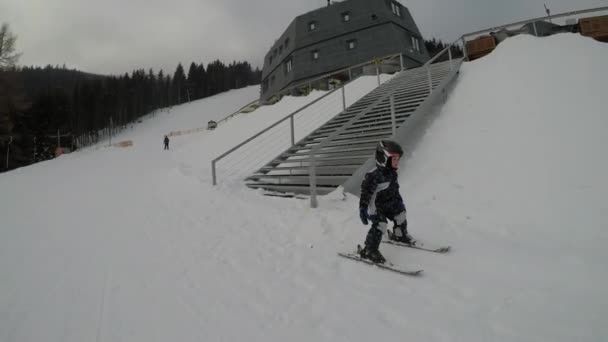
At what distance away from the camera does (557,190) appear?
4387 mm

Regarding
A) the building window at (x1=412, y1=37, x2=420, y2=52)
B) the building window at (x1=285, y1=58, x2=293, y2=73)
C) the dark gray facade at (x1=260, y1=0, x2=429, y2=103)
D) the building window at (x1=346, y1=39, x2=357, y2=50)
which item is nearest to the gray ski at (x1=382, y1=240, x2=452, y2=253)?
the dark gray facade at (x1=260, y1=0, x2=429, y2=103)

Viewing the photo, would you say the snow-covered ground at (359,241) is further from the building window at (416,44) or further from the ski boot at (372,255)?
the building window at (416,44)

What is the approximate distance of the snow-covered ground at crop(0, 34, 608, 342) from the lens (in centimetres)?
227

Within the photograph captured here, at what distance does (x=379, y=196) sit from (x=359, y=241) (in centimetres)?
84

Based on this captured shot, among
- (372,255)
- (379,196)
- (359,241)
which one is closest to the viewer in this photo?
(372,255)

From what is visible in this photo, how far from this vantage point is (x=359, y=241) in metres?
3.89

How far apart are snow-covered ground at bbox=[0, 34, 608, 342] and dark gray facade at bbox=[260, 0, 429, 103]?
15.4 meters

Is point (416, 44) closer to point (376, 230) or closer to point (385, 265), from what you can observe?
point (376, 230)

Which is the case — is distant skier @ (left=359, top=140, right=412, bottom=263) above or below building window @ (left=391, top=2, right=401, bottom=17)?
below

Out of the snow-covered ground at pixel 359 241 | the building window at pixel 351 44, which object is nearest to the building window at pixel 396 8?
the building window at pixel 351 44

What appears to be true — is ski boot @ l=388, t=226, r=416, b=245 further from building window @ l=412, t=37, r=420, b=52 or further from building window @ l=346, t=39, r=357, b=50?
building window @ l=412, t=37, r=420, b=52

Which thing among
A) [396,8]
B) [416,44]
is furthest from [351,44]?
[416,44]

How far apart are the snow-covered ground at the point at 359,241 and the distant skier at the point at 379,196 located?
12.1 inches

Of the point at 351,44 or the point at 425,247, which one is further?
the point at 351,44
